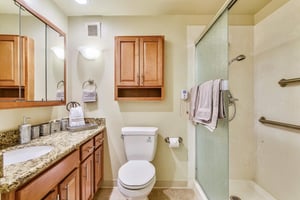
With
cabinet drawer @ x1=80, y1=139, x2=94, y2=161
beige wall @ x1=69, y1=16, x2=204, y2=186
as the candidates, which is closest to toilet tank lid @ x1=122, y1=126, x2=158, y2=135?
beige wall @ x1=69, y1=16, x2=204, y2=186

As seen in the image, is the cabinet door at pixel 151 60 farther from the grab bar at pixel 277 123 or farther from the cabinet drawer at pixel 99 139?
the grab bar at pixel 277 123

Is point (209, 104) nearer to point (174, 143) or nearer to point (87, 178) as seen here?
point (174, 143)

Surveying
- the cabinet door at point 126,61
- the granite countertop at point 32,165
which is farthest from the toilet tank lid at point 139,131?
the granite countertop at point 32,165

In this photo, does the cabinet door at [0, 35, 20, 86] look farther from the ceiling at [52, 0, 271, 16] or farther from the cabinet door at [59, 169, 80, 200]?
the ceiling at [52, 0, 271, 16]

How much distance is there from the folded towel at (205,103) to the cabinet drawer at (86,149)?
1.12m

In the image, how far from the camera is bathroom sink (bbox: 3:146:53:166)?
1.38 meters

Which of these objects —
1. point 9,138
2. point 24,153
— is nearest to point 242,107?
point 24,153

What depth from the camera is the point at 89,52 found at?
2.59 m

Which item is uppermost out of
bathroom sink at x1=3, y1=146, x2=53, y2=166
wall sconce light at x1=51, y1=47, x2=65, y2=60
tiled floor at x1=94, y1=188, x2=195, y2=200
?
wall sconce light at x1=51, y1=47, x2=65, y2=60

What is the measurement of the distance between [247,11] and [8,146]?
114 inches

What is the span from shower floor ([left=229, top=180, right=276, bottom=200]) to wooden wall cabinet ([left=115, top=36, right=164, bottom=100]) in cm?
155

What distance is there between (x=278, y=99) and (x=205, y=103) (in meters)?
0.91

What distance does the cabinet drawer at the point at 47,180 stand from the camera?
102 cm

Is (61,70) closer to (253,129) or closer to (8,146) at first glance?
(8,146)
